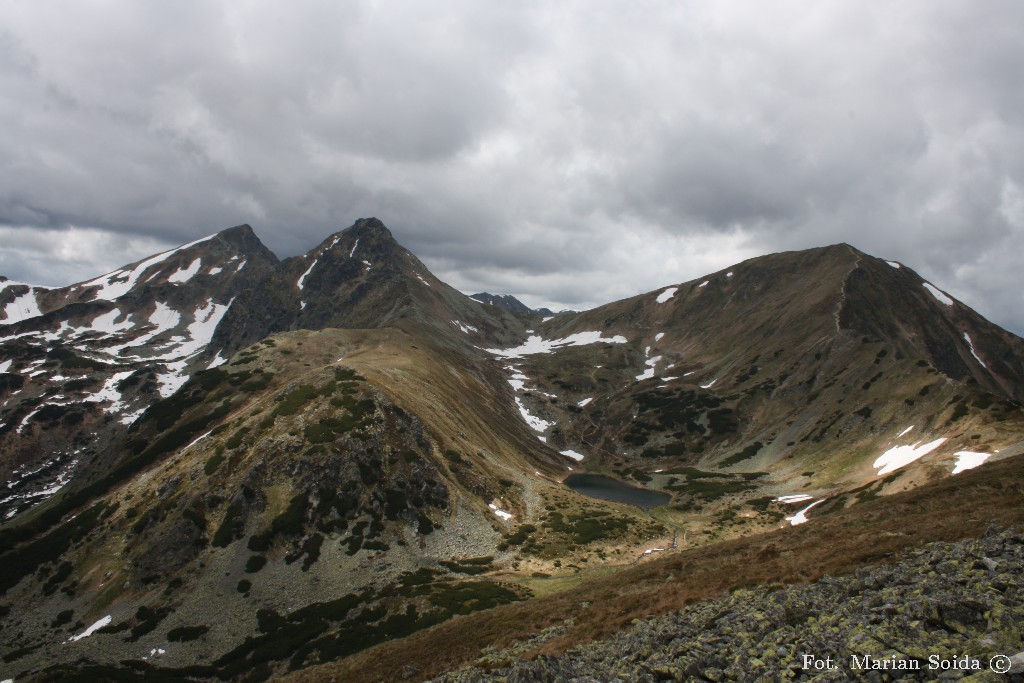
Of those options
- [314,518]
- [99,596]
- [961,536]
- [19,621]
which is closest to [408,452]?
[314,518]

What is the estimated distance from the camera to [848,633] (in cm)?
1616

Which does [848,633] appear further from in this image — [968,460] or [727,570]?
[968,460]

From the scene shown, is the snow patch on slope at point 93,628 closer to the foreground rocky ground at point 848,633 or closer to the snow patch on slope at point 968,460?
the foreground rocky ground at point 848,633

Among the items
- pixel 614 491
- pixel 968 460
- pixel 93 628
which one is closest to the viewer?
pixel 93 628

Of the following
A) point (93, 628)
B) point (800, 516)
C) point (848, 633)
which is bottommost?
point (800, 516)

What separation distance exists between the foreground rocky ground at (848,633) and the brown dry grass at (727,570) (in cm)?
244

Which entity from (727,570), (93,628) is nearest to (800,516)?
(727,570)

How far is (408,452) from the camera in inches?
3492

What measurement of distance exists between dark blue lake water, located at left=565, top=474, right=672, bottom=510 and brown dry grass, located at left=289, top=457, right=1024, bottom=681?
79.1 m

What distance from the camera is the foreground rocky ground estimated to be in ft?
43.9

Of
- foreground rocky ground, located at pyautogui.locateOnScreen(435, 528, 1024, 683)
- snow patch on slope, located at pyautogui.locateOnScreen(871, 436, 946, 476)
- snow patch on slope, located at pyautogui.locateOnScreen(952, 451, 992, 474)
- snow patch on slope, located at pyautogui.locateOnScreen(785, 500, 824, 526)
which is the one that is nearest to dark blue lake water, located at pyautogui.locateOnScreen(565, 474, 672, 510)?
snow patch on slope, located at pyautogui.locateOnScreen(785, 500, 824, 526)

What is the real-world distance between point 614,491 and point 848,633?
415 feet

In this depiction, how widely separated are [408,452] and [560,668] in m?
70.5

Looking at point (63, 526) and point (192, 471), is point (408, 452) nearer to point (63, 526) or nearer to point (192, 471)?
point (192, 471)
